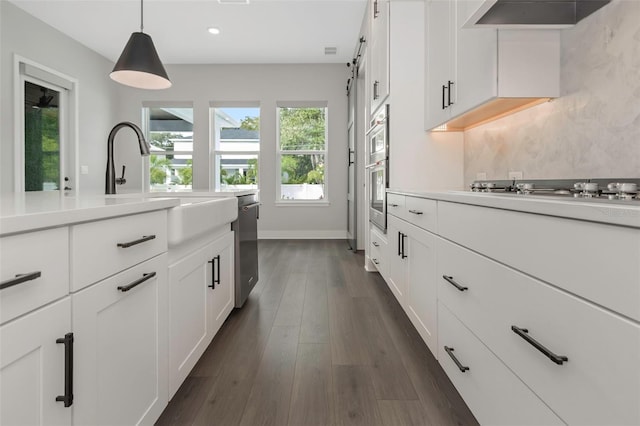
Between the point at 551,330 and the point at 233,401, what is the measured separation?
46.4 inches

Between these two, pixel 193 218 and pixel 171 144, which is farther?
pixel 171 144

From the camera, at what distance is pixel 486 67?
1.65 meters

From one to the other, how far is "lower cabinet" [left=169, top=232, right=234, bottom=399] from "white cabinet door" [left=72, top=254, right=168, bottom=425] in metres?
0.09

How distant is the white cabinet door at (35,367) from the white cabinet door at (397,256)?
1805mm

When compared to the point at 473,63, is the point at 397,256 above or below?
below

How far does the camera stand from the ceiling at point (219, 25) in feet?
13.9

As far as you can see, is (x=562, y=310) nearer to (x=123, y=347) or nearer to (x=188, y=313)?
(x=123, y=347)

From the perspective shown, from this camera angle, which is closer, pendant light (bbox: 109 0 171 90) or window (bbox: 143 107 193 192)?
pendant light (bbox: 109 0 171 90)

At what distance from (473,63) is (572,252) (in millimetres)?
1369

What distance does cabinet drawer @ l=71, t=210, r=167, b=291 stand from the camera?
2.66ft

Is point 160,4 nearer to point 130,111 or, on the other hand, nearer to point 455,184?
point 130,111

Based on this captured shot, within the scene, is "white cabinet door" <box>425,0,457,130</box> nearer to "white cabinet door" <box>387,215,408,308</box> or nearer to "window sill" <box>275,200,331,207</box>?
"white cabinet door" <box>387,215,408,308</box>

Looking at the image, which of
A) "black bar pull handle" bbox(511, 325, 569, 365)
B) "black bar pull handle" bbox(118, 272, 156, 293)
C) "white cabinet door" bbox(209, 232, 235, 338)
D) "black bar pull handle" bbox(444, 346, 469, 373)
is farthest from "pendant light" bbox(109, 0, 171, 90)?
"black bar pull handle" bbox(511, 325, 569, 365)

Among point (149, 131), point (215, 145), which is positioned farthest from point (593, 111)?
point (149, 131)
